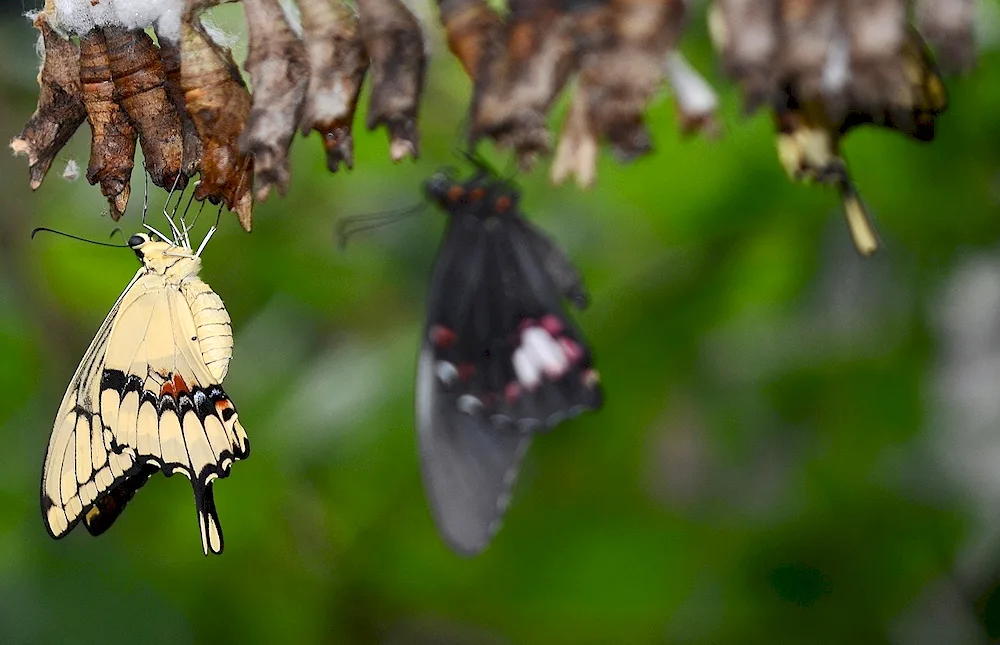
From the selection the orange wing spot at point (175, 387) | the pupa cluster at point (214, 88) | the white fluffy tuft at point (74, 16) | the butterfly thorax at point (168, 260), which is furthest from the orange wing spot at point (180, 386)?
the white fluffy tuft at point (74, 16)

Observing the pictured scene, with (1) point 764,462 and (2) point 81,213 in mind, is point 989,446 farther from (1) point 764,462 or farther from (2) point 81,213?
(2) point 81,213

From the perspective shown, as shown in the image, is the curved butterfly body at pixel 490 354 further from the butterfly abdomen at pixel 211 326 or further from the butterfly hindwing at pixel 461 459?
the butterfly abdomen at pixel 211 326

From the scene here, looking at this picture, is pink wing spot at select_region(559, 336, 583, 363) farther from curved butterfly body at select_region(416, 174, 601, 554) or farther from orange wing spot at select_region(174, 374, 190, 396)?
orange wing spot at select_region(174, 374, 190, 396)

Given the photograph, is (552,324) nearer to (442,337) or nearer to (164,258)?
(442,337)

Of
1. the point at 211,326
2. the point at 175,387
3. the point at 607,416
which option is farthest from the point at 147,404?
the point at 607,416

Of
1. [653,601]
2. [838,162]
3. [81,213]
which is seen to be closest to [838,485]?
[653,601]

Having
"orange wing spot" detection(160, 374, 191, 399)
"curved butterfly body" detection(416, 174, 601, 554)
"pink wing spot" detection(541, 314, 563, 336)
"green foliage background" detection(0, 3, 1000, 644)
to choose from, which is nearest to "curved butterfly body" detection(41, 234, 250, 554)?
"orange wing spot" detection(160, 374, 191, 399)
